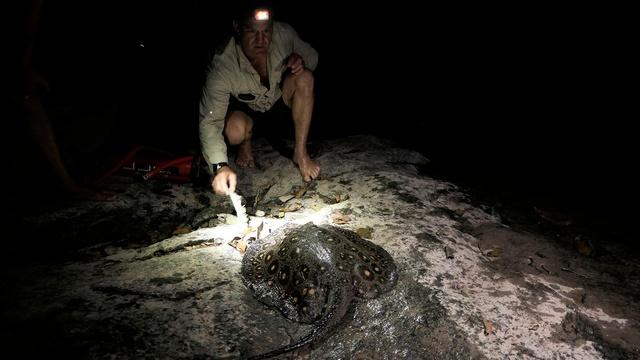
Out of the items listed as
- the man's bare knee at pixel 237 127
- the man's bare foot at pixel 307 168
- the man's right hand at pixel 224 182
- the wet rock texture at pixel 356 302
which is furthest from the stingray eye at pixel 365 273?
the man's bare knee at pixel 237 127

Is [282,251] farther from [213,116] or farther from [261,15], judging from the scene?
[261,15]

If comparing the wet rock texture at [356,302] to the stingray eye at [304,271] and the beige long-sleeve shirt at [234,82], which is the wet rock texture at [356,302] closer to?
the stingray eye at [304,271]

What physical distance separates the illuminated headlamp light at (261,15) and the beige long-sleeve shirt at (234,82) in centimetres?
59

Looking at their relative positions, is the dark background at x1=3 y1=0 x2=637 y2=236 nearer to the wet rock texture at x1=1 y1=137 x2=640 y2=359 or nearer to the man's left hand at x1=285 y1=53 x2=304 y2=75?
the wet rock texture at x1=1 y1=137 x2=640 y2=359

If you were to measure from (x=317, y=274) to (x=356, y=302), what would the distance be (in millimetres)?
391

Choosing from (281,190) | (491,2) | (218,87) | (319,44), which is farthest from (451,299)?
(491,2)

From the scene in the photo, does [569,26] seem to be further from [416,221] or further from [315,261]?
[315,261]

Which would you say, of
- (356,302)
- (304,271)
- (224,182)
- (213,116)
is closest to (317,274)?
(304,271)

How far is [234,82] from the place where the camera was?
4730 mm

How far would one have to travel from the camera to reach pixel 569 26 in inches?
415

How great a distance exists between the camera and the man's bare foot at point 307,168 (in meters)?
5.16

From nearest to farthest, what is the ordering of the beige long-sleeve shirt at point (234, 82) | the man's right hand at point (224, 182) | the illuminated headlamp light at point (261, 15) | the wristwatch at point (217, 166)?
the man's right hand at point (224, 182)
the illuminated headlamp light at point (261, 15)
the wristwatch at point (217, 166)
the beige long-sleeve shirt at point (234, 82)

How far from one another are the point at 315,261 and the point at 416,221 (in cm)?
156

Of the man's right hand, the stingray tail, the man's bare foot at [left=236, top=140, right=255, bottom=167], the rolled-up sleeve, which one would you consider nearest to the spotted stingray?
the stingray tail
